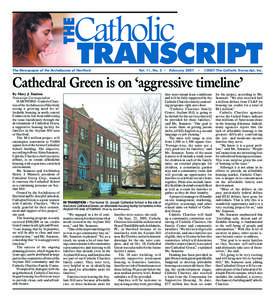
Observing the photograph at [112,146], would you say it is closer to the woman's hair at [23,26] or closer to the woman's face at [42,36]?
the woman's face at [42,36]

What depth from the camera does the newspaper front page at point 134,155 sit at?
21.2ft

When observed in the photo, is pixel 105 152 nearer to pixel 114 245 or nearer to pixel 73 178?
pixel 73 178

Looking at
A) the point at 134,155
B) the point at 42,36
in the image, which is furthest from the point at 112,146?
the point at 42,36

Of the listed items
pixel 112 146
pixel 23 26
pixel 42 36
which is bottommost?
pixel 112 146

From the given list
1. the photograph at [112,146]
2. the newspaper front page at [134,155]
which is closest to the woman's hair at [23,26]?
the newspaper front page at [134,155]

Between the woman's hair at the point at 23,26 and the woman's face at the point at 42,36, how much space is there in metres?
0.06

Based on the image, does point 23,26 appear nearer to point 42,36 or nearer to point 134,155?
point 42,36

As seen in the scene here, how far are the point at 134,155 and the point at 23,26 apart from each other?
248 centimetres

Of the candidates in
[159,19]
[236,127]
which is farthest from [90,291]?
[159,19]

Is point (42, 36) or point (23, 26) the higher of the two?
point (23, 26)

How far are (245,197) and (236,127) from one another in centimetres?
101

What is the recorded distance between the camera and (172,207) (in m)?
6.47

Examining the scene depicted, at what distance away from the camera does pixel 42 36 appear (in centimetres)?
662

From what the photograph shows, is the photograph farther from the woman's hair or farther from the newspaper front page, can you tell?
the woman's hair
